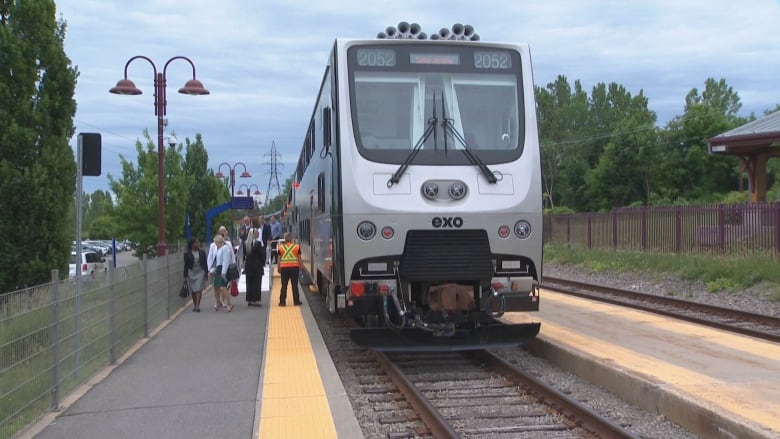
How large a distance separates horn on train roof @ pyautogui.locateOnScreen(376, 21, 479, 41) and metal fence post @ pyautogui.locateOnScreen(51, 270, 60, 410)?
467 centimetres

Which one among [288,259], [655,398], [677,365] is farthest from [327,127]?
[288,259]

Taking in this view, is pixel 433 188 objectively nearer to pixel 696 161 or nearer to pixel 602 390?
pixel 602 390

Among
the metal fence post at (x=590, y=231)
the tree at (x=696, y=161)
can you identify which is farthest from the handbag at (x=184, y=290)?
the tree at (x=696, y=161)

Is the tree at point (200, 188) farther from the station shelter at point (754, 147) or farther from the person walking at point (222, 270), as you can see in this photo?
the person walking at point (222, 270)

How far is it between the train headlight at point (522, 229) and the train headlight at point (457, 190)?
73 cm

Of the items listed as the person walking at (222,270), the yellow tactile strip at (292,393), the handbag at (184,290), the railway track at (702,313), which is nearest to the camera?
the yellow tactile strip at (292,393)

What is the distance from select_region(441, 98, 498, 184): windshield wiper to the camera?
9.16 meters

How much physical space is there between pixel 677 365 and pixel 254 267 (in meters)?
9.64

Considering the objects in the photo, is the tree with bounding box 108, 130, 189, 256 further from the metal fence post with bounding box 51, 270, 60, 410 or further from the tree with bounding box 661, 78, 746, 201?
the tree with bounding box 661, 78, 746, 201

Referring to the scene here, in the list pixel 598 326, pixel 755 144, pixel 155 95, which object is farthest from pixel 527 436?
pixel 755 144

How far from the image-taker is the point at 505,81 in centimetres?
962

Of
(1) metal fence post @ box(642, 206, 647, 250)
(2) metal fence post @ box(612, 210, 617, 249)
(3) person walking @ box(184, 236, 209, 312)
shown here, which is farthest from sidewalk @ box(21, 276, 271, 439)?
(2) metal fence post @ box(612, 210, 617, 249)

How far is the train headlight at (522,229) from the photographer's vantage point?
910 centimetres

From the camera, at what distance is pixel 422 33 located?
31.6 feet
